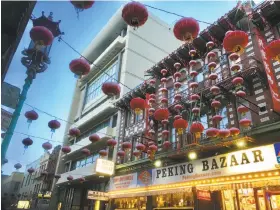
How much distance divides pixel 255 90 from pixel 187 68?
6.47 meters

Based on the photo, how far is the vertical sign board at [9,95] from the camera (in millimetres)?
4816

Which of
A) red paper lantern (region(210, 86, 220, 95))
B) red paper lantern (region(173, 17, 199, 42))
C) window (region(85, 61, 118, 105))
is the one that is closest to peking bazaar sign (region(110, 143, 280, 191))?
red paper lantern (region(210, 86, 220, 95))

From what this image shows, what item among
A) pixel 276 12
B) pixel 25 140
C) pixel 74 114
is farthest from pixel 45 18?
pixel 74 114

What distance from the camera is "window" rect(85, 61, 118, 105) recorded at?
31.4 m

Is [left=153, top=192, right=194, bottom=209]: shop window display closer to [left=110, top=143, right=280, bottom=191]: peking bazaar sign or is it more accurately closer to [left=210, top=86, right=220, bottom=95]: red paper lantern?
[left=110, top=143, right=280, bottom=191]: peking bazaar sign

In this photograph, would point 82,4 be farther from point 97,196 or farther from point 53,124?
point 97,196

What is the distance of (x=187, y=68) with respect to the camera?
61.0 ft

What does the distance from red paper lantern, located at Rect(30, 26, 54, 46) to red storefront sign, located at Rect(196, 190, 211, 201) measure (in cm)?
995

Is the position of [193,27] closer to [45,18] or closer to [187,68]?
[45,18]

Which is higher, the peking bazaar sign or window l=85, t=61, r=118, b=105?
window l=85, t=61, r=118, b=105

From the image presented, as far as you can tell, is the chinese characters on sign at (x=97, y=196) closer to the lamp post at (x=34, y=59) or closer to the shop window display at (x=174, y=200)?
the shop window display at (x=174, y=200)

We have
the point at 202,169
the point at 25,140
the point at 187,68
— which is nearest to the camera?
the point at 202,169

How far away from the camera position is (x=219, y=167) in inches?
511

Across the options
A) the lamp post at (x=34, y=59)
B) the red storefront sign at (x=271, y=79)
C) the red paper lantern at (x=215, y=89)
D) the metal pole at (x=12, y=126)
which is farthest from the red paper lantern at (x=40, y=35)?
the red storefront sign at (x=271, y=79)
